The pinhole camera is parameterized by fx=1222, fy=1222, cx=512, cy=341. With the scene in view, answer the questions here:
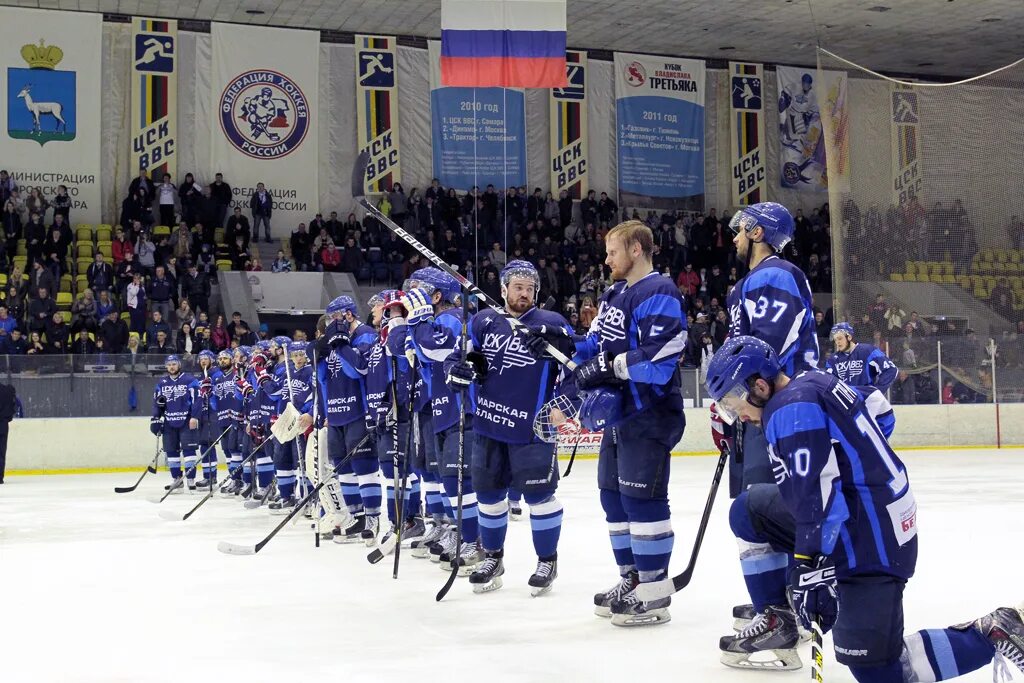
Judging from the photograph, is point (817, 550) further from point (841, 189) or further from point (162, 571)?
point (841, 189)

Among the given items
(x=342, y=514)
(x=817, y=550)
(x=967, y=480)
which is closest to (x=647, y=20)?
(x=967, y=480)

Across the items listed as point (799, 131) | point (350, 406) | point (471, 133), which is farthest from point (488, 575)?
point (799, 131)

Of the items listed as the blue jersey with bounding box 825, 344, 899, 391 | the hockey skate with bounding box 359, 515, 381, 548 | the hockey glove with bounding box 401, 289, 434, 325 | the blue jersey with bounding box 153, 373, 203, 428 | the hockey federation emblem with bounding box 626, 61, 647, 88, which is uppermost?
the hockey federation emblem with bounding box 626, 61, 647, 88

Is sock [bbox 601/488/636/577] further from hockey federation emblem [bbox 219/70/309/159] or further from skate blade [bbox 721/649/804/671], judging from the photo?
hockey federation emblem [bbox 219/70/309/159]

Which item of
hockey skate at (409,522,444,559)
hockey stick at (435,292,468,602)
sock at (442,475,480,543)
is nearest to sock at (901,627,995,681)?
hockey stick at (435,292,468,602)

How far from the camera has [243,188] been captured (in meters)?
20.6

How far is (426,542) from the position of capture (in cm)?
647

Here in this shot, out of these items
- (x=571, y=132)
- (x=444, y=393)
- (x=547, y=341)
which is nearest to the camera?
(x=547, y=341)

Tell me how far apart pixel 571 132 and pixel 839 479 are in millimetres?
19803

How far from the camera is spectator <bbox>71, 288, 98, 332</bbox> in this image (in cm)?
1620

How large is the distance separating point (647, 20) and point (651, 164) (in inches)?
115

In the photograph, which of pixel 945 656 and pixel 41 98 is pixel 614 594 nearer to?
pixel 945 656

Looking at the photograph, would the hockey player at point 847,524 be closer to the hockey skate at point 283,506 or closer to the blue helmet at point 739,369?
the blue helmet at point 739,369

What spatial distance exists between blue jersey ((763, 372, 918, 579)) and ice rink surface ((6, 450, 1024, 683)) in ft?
2.65
